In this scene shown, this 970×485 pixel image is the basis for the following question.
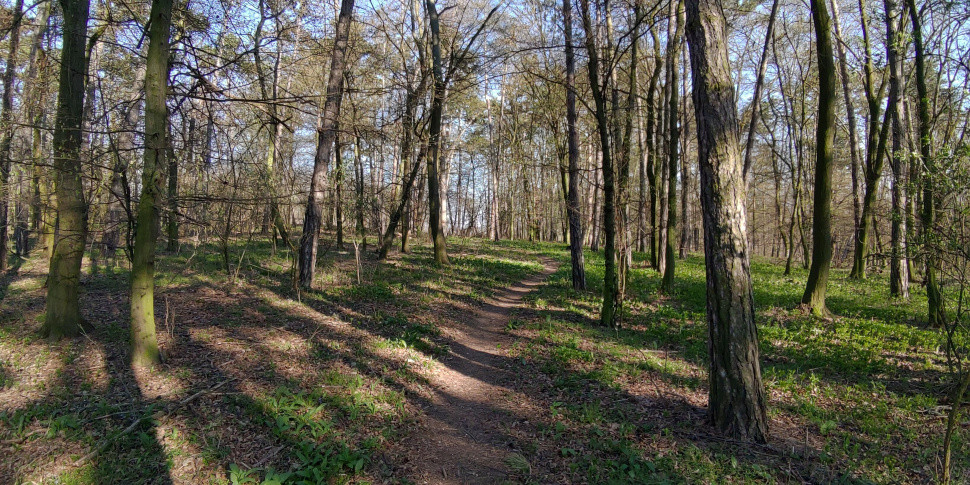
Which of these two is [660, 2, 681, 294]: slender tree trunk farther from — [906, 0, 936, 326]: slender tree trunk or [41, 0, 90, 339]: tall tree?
[41, 0, 90, 339]: tall tree

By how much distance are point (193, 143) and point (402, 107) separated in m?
8.34

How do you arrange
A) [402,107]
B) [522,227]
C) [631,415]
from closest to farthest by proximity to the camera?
[631,415] → [402,107] → [522,227]

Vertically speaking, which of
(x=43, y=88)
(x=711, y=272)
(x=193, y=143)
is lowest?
(x=711, y=272)

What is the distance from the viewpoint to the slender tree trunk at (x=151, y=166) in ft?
Answer: 16.4

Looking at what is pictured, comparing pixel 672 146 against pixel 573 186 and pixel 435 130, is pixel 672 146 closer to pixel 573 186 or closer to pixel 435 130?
pixel 573 186

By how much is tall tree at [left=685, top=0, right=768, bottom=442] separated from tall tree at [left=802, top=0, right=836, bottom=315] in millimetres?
5993

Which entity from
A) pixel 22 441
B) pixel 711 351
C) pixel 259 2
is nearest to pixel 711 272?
pixel 711 351

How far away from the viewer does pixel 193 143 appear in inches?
251

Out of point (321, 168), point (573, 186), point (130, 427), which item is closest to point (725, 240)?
point (130, 427)

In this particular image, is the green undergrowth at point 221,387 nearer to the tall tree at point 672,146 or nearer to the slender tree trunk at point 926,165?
the tall tree at point 672,146

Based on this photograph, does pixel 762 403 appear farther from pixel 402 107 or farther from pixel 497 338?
pixel 402 107

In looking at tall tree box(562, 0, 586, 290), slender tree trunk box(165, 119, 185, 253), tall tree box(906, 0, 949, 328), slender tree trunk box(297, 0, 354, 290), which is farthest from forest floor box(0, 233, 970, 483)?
tall tree box(562, 0, 586, 290)

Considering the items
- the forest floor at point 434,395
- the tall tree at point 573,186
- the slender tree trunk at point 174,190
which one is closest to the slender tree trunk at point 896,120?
the forest floor at point 434,395

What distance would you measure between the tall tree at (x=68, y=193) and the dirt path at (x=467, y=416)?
499 cm
